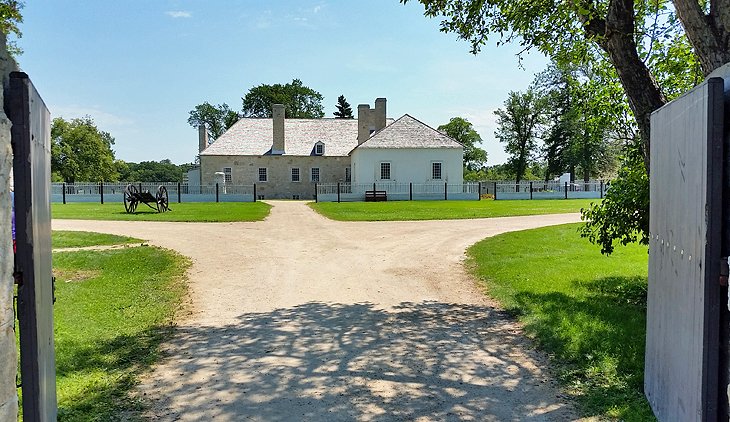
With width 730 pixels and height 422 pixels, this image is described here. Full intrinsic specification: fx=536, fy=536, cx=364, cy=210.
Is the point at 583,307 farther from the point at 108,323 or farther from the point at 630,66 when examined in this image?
the point at 108,323

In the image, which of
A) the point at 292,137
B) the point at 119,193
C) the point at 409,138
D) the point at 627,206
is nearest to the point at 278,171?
the point at 292,137

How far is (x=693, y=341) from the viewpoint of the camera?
2.99m

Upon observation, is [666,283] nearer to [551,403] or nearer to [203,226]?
[551,403]

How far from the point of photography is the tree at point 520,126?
63.6 m

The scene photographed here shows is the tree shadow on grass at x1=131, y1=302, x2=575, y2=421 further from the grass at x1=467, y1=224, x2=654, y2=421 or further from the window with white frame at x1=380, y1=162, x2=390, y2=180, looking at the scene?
the window with white frame at x1=380, y1=162, x2=390, y2=180

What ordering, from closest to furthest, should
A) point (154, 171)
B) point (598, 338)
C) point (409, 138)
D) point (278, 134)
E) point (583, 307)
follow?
point (598, 338)
point (583, 307)
point (409, 138)
point (278, 134)
point (154, 171)

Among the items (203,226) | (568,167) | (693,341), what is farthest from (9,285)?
(568,167)

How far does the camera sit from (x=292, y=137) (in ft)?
161

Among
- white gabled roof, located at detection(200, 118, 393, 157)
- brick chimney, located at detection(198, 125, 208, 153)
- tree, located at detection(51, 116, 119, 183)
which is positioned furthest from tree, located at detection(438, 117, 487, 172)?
tree, located at detection(51, 116, 119, 183)

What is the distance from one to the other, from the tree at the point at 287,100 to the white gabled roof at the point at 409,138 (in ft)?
114

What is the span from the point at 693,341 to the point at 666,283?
34.4 inches

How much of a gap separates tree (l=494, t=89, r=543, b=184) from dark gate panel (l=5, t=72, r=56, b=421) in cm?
6437

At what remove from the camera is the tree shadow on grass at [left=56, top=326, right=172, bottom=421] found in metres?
3.97

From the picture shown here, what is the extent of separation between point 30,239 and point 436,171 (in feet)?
135
